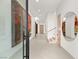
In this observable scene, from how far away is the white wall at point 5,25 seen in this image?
9.00 feet

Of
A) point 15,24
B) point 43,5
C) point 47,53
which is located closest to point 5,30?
point 15,24

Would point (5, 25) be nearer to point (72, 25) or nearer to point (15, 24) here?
point (15, 24)

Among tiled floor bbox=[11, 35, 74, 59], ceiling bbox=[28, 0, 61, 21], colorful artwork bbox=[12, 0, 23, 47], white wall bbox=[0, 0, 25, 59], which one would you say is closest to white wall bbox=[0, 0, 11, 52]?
white wall bbox=[0, 0, 25, 59]

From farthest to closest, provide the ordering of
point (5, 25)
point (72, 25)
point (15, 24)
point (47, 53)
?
point (47, 53) < point (72, 25) < point (15, 24) < point (5, 25)

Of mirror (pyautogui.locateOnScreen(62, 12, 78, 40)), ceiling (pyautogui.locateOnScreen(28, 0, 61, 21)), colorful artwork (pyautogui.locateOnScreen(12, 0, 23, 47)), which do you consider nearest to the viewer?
colorful artwork (pyautogui.locateOnScreen(12, 0, 23, 47))

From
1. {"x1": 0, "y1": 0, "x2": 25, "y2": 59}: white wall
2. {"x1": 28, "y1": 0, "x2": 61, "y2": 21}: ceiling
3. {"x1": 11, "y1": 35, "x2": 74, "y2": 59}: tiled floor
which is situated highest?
{"x1": 28, "y1": 0, "x2": 61, "y2": 21}: ceiling

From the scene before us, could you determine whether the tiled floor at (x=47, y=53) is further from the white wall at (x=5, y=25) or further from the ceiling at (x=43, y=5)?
the ceiling at (x=43, y=5)

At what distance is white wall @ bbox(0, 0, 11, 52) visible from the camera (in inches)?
108

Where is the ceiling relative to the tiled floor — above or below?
above

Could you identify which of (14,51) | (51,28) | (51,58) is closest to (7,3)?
(14,51)

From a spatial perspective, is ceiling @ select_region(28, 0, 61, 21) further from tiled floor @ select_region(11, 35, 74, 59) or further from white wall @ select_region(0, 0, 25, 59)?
white wall @ select_region(0, 0, 25, 59)

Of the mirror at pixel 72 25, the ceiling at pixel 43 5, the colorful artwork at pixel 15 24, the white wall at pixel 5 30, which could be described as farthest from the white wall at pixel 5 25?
the ceiling at pixel 43 5

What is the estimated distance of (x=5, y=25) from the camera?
9.62ft

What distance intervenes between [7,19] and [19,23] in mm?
503
